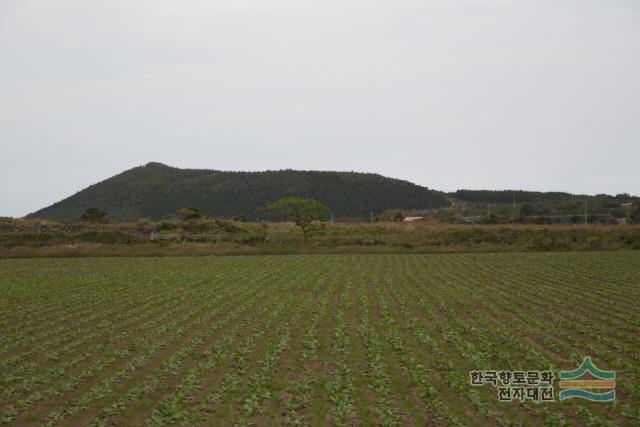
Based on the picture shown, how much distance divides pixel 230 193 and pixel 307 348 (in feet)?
439

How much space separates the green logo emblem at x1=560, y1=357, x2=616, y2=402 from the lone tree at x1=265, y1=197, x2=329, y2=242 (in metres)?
47.0

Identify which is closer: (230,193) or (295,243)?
(295,243)

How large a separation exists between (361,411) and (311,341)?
557 centimetres

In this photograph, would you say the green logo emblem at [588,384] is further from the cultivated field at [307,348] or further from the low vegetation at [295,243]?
the low vegetation at [295,243]

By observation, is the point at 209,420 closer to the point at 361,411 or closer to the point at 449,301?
the point at 361,411

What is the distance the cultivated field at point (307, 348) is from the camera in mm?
9891

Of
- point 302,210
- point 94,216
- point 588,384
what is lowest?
point 588,384

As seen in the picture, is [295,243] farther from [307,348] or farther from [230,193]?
[230,193]

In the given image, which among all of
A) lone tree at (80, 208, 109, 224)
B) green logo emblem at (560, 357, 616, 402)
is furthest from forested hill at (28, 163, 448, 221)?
green logo emblem at (560, 357, 616, 402)

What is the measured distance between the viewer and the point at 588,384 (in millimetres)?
11242

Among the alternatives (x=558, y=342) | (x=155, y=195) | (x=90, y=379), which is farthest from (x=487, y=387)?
(x=155, y=195)

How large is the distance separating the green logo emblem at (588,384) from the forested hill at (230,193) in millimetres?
128224

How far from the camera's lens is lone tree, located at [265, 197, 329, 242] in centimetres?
5881

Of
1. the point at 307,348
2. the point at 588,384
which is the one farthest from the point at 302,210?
the point at 588,384
